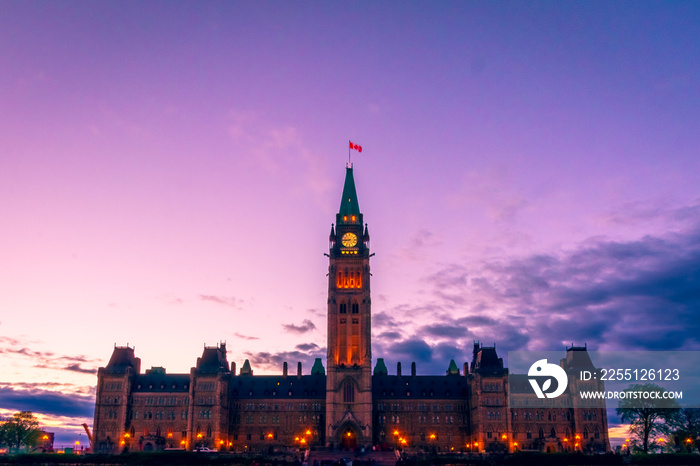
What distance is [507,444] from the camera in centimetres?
12950

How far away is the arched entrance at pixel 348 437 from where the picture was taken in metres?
129

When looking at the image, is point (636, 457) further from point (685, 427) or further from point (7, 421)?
point (7, 421)

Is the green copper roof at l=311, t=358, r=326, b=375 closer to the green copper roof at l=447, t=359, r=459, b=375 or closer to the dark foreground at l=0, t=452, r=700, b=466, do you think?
the green copper roof at l=447, t=359, r=459, b=375

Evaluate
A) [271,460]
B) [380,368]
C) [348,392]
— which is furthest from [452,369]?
[271,460]

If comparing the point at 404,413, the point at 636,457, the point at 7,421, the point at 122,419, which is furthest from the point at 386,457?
the point at 7,421

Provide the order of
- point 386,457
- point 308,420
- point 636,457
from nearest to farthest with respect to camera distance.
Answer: point 636,457
point 386,457
point 308,420

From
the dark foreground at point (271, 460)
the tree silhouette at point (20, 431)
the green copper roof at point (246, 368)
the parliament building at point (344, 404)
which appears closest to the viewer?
the dark foreground at point (271, 460)

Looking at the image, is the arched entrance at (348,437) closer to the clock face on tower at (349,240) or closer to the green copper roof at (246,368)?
the clock face on tower at (349,240)

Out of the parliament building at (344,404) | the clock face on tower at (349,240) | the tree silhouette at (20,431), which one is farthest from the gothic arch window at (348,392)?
the tree silhouette at (20,431)

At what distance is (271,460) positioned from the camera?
9406cm

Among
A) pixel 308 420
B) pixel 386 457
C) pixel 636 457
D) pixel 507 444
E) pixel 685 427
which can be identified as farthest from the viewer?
pixel 308 420

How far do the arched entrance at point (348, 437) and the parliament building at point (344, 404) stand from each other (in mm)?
226

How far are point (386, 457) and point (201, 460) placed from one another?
3293 cm

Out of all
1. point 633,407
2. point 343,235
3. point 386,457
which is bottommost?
point 386,457
